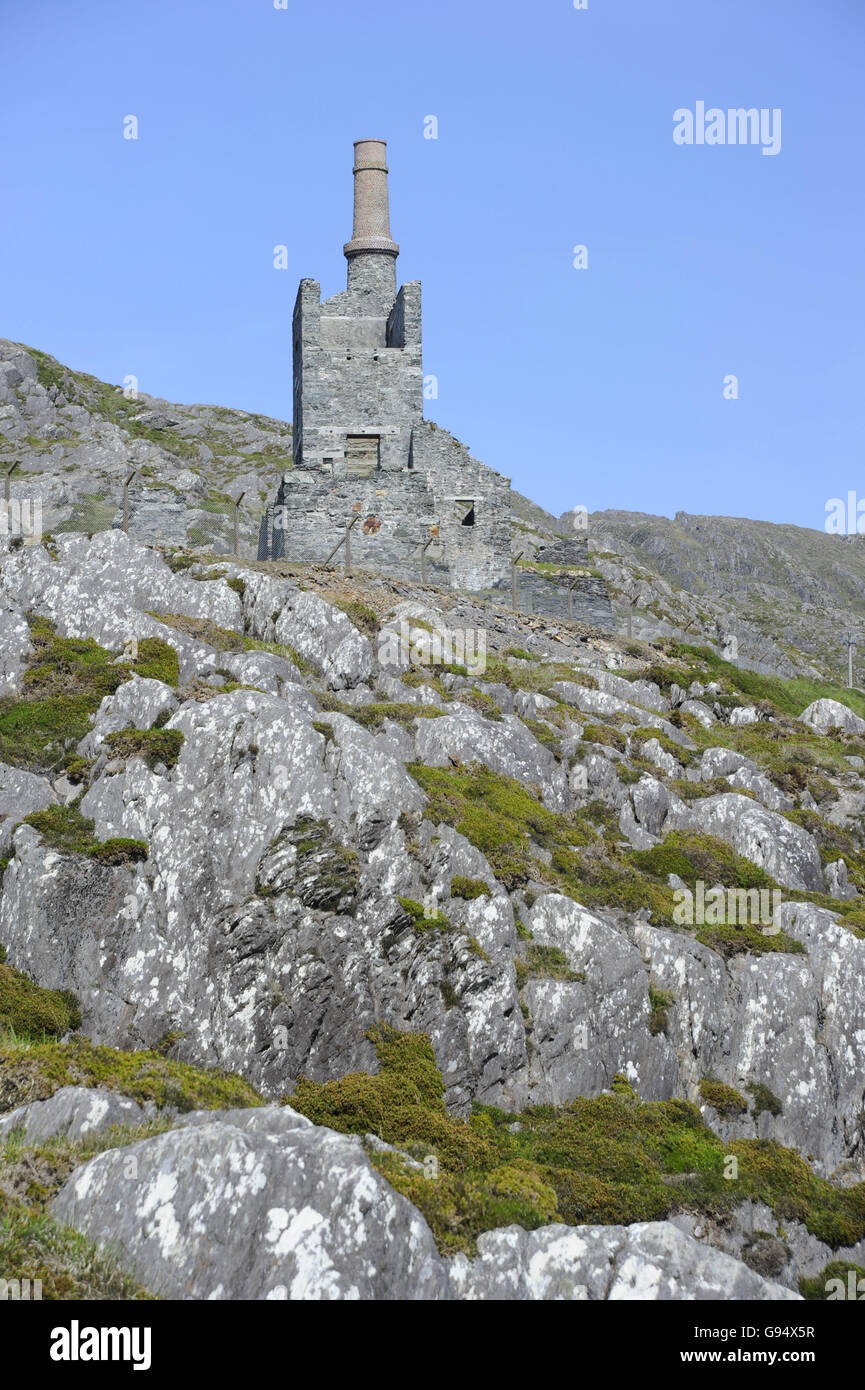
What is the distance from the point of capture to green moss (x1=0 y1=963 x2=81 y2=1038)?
65.2 ft

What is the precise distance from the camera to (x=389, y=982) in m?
23.4

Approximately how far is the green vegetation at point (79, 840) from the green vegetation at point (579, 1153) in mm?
5654

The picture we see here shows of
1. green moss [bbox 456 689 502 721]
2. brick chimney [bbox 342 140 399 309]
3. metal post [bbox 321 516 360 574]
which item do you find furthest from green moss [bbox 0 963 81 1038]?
brick chimney [bbox 342 140 399 309]

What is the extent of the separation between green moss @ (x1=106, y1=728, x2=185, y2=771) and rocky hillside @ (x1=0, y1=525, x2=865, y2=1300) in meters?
0.09

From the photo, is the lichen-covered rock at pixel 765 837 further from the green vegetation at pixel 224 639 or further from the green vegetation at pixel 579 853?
the green vegetation at pixel 224 639

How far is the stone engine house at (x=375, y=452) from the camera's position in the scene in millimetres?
49375

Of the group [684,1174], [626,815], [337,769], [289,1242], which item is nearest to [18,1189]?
[289,1242]

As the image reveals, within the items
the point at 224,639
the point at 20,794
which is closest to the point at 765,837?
the point at 224,639

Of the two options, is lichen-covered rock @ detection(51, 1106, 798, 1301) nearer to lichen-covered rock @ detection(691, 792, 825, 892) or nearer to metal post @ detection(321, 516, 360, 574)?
lichen-covered rock @ detection(691, 792, 825, 892)

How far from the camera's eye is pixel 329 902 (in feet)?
78.1

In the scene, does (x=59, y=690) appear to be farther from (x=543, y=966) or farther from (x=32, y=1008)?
(x=543, y=966)
